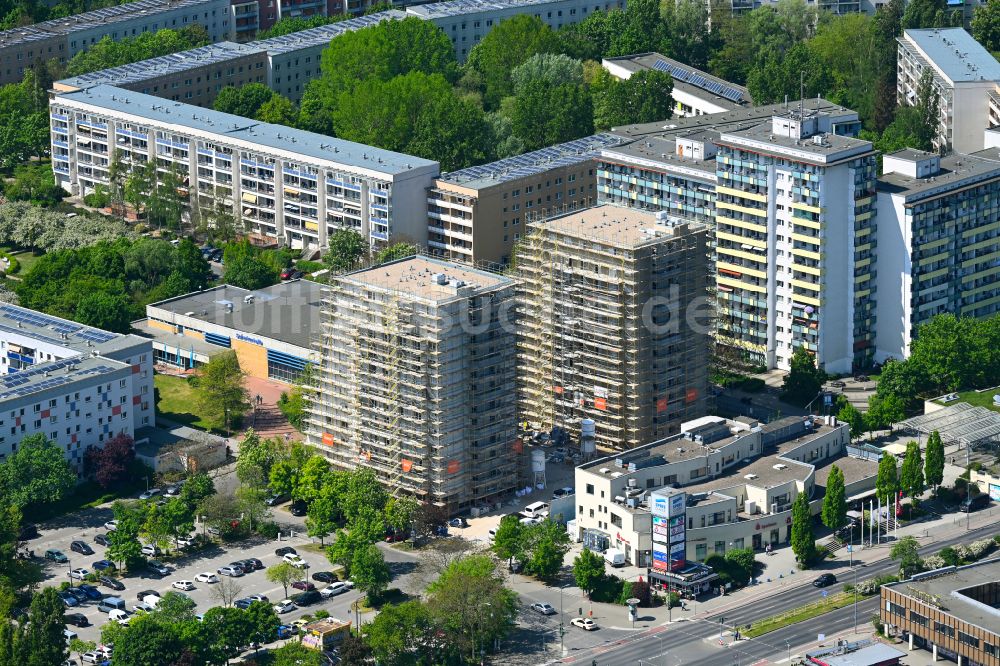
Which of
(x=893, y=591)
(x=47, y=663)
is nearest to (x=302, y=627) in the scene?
(x=47, y=663)

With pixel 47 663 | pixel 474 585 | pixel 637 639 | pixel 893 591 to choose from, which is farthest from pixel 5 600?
pixel 893 591

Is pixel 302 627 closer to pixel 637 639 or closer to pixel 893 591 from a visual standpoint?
pixel 637 639

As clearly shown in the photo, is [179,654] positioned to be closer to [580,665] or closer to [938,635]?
[580,665]

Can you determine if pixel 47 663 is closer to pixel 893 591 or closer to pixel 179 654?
pixel 179 654

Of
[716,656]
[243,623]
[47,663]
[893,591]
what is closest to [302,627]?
[243,623]

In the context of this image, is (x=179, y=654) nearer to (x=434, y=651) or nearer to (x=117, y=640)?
(x=117, y=640)
